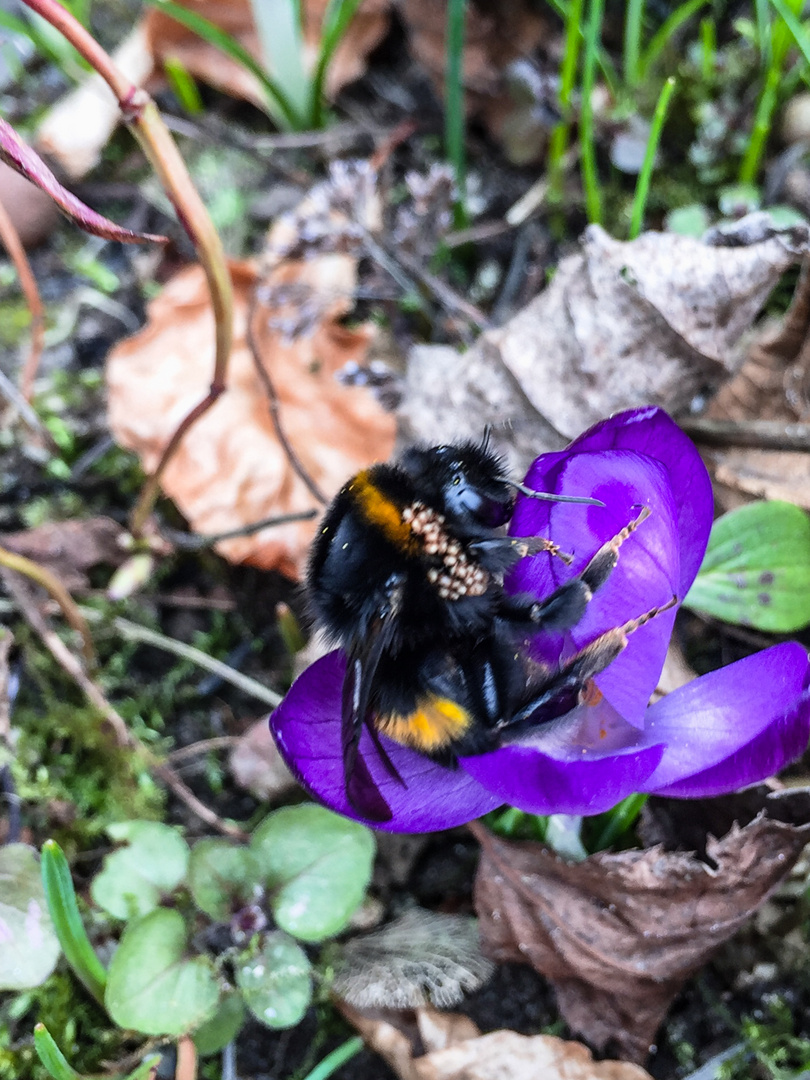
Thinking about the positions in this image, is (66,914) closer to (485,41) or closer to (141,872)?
(141,872)

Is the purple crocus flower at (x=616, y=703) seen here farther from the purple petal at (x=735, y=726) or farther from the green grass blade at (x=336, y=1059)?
the green grass blade at (x=336, y=1059)

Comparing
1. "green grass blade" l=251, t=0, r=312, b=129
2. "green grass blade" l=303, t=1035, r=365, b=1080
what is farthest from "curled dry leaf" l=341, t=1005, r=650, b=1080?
"green grass blade" l=251, t=0, r=312, b=129

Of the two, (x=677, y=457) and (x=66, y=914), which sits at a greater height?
(x=677, y=457)

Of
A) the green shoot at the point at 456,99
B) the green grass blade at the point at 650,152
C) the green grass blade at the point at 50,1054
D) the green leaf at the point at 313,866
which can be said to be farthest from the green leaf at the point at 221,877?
the green shoot at the point at 456,99

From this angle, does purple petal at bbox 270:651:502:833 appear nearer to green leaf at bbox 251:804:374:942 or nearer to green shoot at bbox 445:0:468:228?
green leaf at bbox 251:804:374:942

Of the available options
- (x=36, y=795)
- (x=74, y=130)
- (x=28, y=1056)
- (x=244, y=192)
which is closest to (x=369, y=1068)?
(x=28, y=1056)

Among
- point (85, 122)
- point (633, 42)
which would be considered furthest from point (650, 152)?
point (85, 122)
